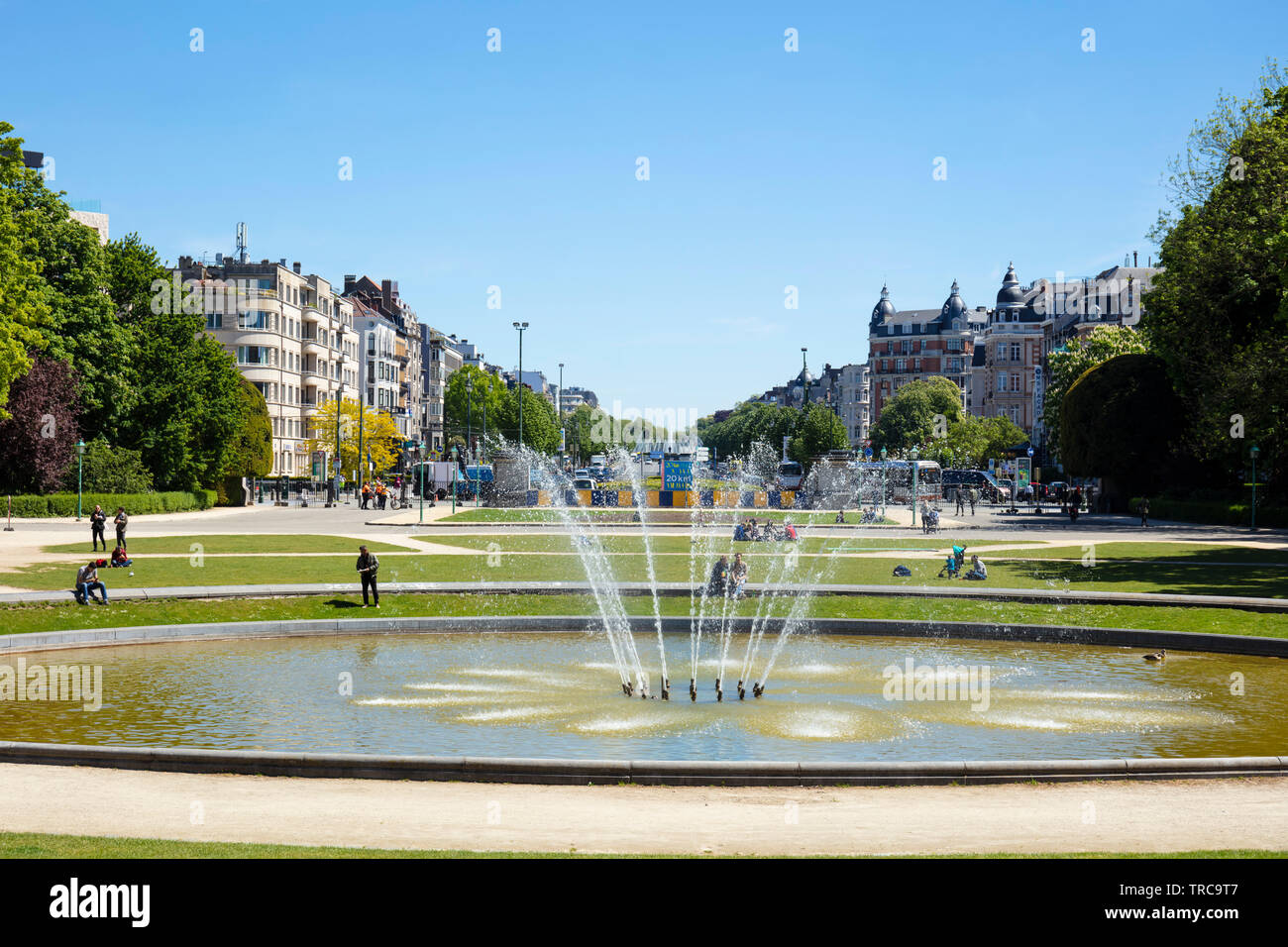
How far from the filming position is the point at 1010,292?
194000 mm

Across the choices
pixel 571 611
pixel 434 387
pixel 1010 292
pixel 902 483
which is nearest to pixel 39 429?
pixel 571 611

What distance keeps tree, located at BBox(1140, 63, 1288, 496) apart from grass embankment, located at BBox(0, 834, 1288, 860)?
136 ft

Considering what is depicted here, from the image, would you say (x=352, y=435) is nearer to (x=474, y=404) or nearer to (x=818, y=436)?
(x=474, y=404)

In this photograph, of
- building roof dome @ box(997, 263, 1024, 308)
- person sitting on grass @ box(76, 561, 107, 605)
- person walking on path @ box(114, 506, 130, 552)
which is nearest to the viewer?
person sitting on grass @ box(76, 561, 107, 605)

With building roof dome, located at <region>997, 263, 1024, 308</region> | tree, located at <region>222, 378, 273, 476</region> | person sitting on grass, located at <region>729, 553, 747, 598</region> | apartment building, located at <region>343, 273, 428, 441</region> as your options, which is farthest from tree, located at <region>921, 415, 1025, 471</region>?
person sitting on grass, located at <region>729, 553, 747, 598</region>

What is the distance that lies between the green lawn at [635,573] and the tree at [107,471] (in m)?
32.7

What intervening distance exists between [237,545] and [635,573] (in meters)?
15.9

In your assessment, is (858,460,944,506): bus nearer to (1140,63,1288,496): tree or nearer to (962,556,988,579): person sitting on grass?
(1140,63,1288,496): tree

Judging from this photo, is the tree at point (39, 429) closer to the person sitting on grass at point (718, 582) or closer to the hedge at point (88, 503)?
the hedge at point (88, 503)

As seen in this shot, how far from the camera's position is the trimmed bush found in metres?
59.9

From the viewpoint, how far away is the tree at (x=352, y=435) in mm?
110938

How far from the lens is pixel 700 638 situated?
2353 centimetres
